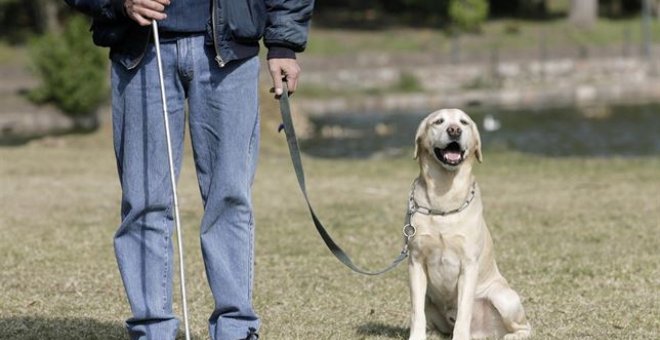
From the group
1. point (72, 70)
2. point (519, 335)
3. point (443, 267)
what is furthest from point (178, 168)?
point (72, 70)

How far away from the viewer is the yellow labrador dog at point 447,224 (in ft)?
20.1

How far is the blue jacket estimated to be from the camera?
17.1ft

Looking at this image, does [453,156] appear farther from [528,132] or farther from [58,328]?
[528,132]

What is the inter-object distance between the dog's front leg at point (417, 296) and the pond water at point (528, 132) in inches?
594

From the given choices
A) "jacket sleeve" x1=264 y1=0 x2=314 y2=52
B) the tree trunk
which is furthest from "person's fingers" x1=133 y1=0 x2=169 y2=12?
the tree trunk

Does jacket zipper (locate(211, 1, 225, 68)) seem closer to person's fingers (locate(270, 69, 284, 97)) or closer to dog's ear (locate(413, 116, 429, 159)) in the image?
person's fingers (locate(270, 69, 284, 97))

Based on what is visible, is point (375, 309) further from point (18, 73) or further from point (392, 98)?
point (18, 73)

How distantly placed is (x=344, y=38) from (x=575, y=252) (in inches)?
1474

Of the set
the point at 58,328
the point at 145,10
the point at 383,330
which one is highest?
the point at 145,10

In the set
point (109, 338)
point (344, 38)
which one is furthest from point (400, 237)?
point (344, 38)

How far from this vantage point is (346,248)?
1052cm

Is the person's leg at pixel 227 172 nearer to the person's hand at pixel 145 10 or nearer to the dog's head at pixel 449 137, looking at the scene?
the person's hand at pixel 145 10

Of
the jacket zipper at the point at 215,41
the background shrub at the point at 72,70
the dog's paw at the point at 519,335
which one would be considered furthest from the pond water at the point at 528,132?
the jacket zipper at the point at 215,41

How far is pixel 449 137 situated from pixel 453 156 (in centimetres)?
13
